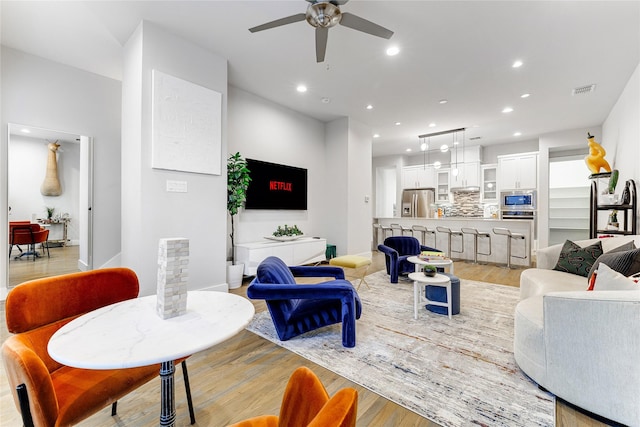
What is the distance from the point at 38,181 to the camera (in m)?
3.69

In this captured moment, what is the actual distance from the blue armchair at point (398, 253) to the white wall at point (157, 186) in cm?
262

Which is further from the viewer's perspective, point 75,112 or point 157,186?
point 75,112

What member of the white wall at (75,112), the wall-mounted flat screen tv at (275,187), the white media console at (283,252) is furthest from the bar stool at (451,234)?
the white wall at (75,112)

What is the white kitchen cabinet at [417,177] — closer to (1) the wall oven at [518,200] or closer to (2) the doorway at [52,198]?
(1) the wall oven at [518,200]

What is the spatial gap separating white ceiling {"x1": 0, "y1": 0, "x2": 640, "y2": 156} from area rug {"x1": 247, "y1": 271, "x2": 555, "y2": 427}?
10.5 ft

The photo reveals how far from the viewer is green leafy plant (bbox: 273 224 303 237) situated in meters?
5.16

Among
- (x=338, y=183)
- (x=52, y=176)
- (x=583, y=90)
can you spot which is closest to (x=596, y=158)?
(x=583, y=90)

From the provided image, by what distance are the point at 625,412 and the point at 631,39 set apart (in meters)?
4.07

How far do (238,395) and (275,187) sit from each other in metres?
3.90

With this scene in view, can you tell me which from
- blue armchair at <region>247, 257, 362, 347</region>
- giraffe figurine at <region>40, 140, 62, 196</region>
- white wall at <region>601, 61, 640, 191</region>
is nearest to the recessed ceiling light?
blue armchair at <region>247, 257, 362, 347</region>

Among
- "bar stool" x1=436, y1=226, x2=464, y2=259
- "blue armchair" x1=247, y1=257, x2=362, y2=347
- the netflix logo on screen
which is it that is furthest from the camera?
"bar stool" x1=436, y1=226, x2=464, y2=259

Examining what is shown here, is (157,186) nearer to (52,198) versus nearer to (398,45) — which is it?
(52,198)

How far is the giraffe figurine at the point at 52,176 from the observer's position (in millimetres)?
3752

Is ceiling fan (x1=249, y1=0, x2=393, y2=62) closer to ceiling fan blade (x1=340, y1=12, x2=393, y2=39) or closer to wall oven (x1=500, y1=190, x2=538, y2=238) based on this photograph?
ceiling fan blade (x1=340, y1=12, x2=393, y2=39)
